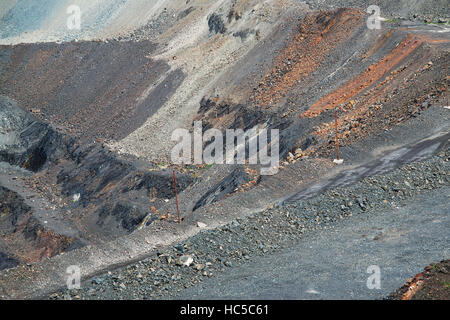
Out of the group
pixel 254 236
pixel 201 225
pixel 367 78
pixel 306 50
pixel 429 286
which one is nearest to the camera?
pixel 429 286

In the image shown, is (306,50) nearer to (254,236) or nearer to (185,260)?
(254,236)

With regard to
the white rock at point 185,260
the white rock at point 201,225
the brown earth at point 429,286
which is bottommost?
the brown earth at point 429,286

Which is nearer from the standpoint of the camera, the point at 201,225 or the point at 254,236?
the point at 254,236

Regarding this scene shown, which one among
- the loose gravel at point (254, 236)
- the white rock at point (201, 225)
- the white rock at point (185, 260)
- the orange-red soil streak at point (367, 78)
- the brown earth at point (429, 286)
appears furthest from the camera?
the orange-red soil streak at point (367, 78)

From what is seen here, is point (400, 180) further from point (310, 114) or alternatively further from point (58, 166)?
point (58, 166)

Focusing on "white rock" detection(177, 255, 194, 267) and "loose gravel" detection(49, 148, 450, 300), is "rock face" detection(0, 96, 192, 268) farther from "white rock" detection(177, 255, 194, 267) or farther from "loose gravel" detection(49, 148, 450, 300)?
"white rock" detection(177, 255, 194, 267)

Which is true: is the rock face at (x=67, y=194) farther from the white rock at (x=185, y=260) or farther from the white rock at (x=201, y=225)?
the white rock at (x=185, y=260)

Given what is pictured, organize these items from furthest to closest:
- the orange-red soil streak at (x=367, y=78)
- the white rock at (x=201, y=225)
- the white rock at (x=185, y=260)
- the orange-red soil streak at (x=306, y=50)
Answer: the orange-red soil streak at (x=306, y=50) < the orange-red soil streak at (x=367, y=78) < the white rock at (x=201, y=225) < the white rock at (x=185, y=260)

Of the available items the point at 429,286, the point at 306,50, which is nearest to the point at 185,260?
the point at 429,286

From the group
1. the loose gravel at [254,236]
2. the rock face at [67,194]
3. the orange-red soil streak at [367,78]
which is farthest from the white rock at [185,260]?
the orange-red soil streak at [367,78]

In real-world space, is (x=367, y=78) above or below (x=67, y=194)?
above
